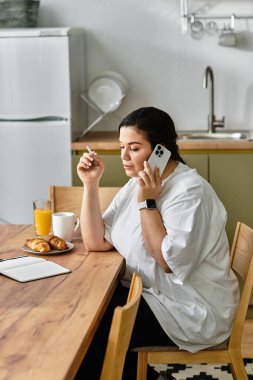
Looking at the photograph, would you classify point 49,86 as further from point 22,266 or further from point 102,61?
point 22,266

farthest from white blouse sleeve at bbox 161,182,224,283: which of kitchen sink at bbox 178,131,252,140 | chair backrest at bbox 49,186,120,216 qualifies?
kitchen sink at bbox 178,131,252,140

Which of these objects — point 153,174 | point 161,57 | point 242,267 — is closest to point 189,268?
point 242,267

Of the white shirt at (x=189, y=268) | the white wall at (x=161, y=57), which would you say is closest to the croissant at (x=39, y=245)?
the white shirt at (x=189, y=268)

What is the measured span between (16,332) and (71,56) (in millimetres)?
2432

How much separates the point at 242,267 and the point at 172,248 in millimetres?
273

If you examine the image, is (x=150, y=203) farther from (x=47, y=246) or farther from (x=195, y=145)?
(x=195, y=145)

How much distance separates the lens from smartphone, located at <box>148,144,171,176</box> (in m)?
2.31

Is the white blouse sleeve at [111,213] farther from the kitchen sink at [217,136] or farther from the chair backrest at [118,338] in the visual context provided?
the kitchen sink at [217,136]

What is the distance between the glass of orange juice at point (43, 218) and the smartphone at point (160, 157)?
1.55ft

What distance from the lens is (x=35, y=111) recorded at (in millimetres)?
3828

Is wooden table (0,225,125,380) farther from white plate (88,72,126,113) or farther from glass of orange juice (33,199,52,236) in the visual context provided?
white plate (88,72,126,113)

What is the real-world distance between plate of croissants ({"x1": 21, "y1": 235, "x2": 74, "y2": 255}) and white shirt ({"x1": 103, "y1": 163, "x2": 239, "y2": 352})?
7.7 inches

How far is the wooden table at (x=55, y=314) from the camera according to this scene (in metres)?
1.42

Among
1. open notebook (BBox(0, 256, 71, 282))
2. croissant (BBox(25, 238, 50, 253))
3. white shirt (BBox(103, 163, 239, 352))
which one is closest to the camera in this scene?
open notebook (BBox(0, 256, 71, 282))
